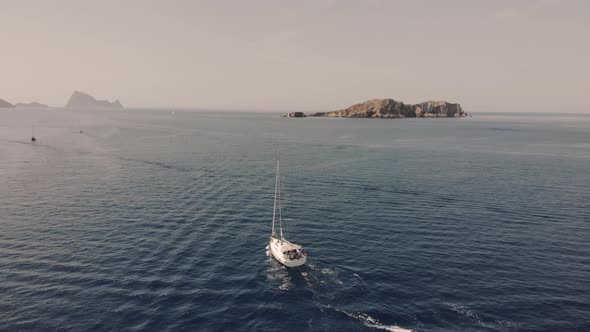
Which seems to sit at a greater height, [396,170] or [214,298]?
[396,170]

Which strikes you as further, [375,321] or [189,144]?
[189,144]

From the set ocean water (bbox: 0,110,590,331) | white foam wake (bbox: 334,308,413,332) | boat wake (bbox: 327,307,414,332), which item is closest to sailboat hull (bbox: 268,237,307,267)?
ocean water (bbox: 0,110,590,331)

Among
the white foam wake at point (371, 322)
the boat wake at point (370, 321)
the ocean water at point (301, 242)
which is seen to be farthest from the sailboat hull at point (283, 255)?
the white foam wake at point (371, 322)

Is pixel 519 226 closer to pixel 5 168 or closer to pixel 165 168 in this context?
pixel 165 168

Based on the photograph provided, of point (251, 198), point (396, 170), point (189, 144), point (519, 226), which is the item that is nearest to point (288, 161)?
point (396, 170)

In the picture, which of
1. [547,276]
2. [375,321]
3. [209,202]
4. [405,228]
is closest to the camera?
[375,321]

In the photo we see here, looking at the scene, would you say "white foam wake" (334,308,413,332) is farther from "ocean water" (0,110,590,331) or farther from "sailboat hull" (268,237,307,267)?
"sailboat hull" (268,237,307,267)

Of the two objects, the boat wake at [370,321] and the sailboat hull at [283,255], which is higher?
the sailboat hull at [283,255]

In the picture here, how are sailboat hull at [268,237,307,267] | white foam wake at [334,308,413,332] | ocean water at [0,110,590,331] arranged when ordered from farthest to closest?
1. sailboat hull at [268,237,307,267]
2. ocean water at [0,110,590,331]
3. white foam wake at [334,308,413,332]

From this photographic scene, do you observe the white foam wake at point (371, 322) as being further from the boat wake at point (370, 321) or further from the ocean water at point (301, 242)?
the ocean water at point (301, 242)
